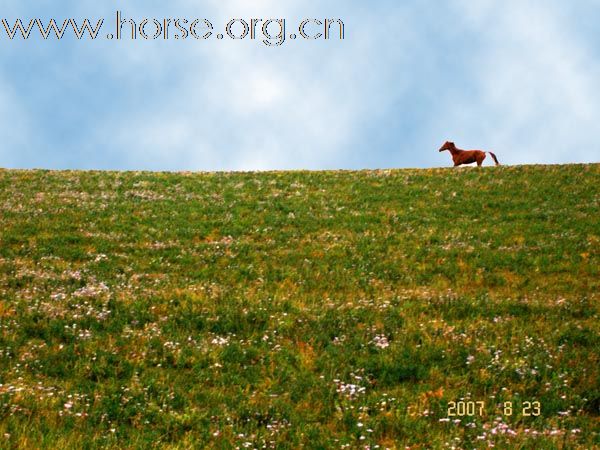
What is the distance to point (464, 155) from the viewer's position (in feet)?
121

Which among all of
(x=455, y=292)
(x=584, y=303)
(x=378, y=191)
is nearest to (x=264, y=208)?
(x=378, y=191)

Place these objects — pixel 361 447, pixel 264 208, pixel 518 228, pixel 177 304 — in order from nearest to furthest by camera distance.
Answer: pixel 361 447 → pixel 177 304 → pixel 518 228 → pixel 264 208

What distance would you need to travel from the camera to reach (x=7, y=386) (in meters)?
8.84

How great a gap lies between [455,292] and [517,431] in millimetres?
7536

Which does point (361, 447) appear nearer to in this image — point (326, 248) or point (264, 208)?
point (326, 248)
